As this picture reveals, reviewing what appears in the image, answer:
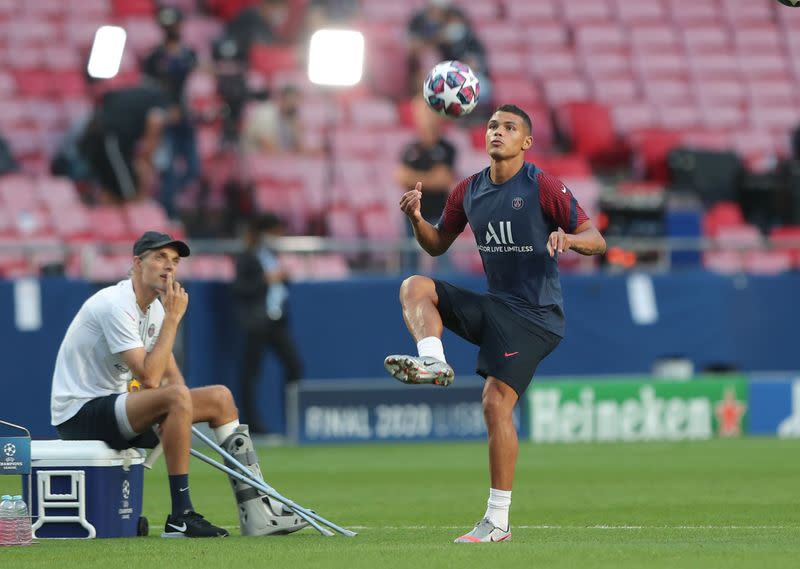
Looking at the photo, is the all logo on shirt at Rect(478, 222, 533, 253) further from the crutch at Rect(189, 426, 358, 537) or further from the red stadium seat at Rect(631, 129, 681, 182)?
the red stadium seat at Rect(631, 129, 681, 182)

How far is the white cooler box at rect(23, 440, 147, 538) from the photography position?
9.16 m

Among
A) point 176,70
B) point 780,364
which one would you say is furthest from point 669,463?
point 176,70

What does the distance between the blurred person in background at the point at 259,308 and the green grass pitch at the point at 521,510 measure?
977mm

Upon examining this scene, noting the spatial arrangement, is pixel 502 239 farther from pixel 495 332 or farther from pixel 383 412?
pixel 383 412

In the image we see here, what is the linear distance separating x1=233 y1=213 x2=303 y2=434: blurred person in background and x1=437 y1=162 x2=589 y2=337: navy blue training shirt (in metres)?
8.92

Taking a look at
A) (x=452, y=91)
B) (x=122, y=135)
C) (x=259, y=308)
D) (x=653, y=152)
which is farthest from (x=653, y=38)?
(x=452, y=91)

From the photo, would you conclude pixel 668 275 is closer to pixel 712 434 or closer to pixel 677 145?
pixel 712 434

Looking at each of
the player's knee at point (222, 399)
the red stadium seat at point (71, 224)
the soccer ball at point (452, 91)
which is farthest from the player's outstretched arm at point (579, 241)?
the red stadium seat at point (71, 224)

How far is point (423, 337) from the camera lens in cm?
888

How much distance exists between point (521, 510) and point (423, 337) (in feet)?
8.79

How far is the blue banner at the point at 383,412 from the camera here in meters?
18.4

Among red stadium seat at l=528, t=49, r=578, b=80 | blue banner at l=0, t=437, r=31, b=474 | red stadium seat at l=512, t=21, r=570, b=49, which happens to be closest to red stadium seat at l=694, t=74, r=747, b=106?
red stadium seat at l=528, t=49, r=578, b=80

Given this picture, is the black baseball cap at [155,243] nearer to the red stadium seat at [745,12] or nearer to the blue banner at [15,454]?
the blue banner at [15,454]

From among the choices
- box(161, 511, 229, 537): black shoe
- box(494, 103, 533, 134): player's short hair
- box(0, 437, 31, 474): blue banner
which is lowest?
box(161, 511, 229, 537): black shoe
